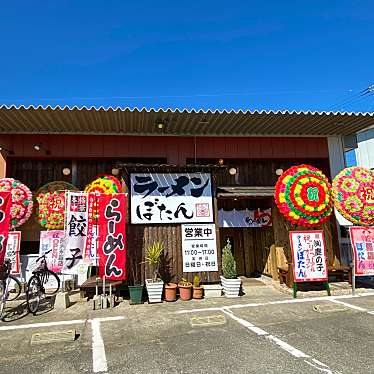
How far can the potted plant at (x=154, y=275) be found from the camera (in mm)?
9008

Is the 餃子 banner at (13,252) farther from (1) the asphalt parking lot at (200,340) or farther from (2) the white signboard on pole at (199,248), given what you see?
(2) the white signboard on pole at (199,248)

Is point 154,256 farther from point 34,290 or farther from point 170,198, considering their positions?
point 34,290

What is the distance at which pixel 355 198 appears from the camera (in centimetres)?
993

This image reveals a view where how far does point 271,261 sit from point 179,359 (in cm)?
→ 808

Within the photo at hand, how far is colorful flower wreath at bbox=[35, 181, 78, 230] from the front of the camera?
10484 millimetres

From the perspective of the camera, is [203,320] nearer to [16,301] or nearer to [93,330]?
[93,330]

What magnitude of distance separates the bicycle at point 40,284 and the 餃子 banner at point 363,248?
10.2 meters

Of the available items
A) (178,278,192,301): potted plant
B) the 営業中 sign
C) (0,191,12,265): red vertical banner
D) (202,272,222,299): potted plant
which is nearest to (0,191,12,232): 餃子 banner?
(0,191,12,265): red vertical banner

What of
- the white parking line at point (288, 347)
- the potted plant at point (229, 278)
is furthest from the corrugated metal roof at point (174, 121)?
the white parking line at point (288, 347)

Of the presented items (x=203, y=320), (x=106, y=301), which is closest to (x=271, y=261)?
(x=203, y=320)

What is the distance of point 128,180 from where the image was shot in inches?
397

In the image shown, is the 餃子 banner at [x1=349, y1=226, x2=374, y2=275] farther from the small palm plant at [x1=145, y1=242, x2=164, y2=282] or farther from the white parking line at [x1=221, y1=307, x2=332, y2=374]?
the small palm plant at [x1=145, y1=242, x2=164, y2=282]

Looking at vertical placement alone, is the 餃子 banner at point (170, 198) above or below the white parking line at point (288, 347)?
above

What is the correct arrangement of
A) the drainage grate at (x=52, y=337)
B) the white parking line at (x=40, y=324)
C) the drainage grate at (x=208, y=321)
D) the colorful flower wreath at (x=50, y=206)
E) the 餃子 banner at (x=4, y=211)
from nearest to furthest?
the drainage grate at (x=52, y=337) < the drainage grate at (x=208, y=321) < the white parking line at (x=40, y=324) < the 餃子 banner at (x=4, y=211) < the colorful flower wreath at (x=50, y=206)
